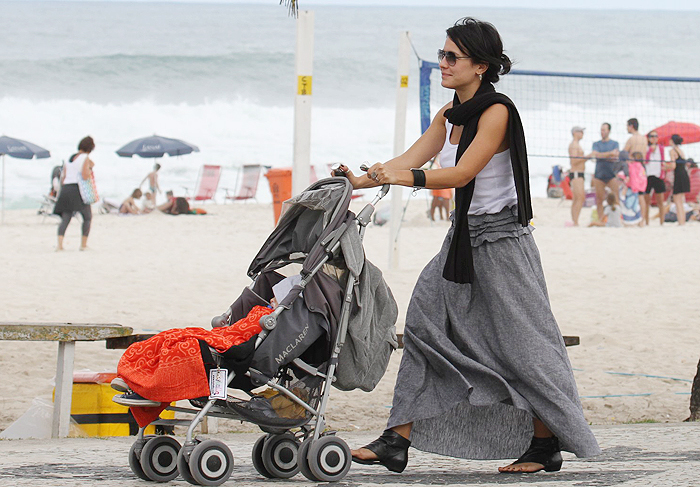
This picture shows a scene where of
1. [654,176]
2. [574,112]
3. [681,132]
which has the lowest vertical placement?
[654,176]

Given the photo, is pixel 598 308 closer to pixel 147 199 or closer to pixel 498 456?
pixel 498 456

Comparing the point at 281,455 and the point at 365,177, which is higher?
the point at 365,177

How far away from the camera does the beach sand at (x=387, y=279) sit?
603 cm

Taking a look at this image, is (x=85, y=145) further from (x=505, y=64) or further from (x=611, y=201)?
(x=505, y=64)

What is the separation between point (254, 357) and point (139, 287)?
729 cm

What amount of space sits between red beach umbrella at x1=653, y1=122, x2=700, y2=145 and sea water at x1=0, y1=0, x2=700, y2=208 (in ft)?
17.5

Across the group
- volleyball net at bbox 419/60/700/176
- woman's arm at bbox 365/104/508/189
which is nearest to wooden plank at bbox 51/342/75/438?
woman's arm at bbox 365/104/508/189

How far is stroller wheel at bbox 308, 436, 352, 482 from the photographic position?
315cm

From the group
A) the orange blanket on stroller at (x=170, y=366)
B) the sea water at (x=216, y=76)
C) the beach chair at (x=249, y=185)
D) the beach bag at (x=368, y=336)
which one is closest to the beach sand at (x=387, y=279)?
the beach bag at (x=368, y=336)

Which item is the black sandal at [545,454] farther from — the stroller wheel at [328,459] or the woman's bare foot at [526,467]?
the stroller wheel at [328,459]

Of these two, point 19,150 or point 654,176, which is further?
point 19,150

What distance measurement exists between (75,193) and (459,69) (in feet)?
36.1

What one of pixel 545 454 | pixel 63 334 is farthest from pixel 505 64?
pixel 63 334

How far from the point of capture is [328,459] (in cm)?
317
